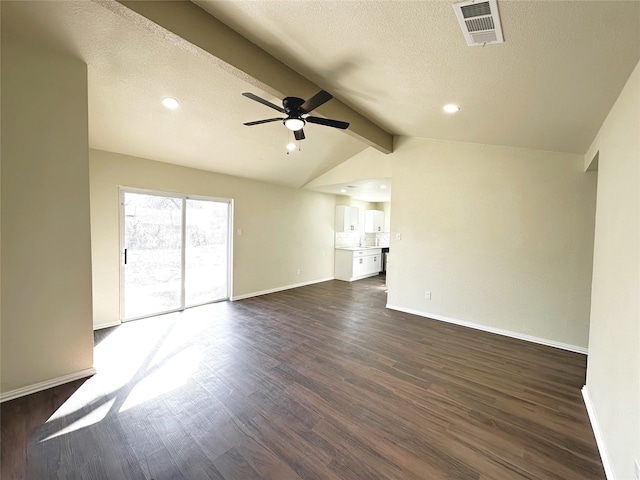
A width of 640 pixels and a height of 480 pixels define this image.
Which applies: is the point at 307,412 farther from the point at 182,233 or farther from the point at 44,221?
the point at 182,233

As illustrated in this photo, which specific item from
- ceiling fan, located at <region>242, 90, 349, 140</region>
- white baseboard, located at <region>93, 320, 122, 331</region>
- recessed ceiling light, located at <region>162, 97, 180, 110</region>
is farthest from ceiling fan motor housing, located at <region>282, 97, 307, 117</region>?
white baseboard, located at <region>93, 320, 122, 331</region>

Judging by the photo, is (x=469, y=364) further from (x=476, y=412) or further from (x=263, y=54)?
(x=263, y=54)

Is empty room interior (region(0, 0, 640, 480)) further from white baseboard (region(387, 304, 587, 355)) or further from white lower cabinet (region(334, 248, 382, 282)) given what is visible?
white lower cabinet (region(334, 248, 382, 282))

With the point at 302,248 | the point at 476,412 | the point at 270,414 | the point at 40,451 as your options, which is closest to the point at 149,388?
the point at 40,451

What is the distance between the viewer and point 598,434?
1.84 m

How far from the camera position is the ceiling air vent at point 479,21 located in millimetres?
1404

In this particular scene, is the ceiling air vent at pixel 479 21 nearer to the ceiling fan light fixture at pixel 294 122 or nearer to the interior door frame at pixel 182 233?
the ceiling fan light fixture at pixel 294 122

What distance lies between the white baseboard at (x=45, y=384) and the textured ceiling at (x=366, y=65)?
2739 millimetres

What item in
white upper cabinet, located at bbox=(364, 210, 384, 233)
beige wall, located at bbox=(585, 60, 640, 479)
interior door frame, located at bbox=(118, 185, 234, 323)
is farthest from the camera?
white upper cabinet, located at bbox=(364, 210, 384, 233)

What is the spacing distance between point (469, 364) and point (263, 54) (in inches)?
148

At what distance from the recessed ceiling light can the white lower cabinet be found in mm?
5248

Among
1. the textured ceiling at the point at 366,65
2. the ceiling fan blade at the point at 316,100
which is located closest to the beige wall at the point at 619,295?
the textured ceiling at the point at 366,65

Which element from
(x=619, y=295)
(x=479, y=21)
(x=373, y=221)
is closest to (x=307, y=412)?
(x=619, y=295)

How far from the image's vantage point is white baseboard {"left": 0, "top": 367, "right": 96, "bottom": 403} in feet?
Answer: 7.00
